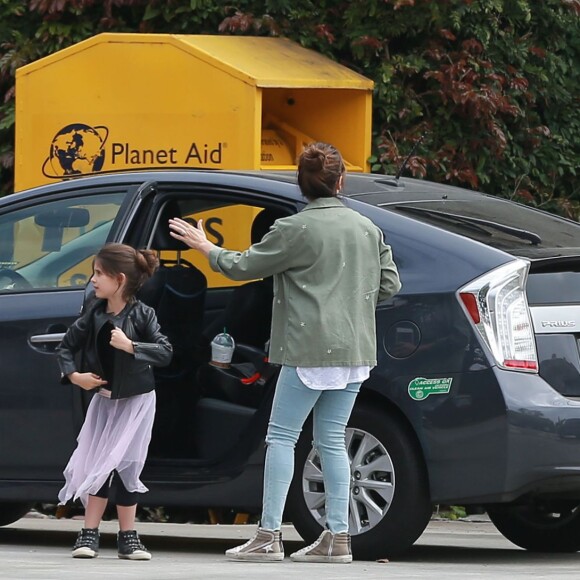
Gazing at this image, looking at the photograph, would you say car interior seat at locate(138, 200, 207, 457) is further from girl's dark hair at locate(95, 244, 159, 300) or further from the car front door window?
girl's dark hair at locate(95, 244, 159, 300)

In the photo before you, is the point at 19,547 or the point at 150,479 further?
the point at 19,547

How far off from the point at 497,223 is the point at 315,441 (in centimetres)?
126

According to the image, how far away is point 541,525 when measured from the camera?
7.38 metres

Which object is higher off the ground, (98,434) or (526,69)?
(526,69)

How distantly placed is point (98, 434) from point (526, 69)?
20.0ft

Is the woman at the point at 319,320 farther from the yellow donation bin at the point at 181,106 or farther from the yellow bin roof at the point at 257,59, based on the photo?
the yellow bin roof at the point at 257,59

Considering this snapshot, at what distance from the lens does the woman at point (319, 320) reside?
240 inches

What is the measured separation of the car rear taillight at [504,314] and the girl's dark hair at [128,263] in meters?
1.20

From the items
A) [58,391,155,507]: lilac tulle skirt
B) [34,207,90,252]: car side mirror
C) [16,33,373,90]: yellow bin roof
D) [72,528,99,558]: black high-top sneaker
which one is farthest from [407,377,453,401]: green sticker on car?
[16,33,373,90]: yellow bin roof

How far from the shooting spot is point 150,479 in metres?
6.70

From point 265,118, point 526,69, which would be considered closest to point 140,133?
point 265,118

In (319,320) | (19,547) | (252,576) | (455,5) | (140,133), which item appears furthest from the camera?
(455,5)

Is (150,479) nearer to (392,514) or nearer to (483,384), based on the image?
(392,514)

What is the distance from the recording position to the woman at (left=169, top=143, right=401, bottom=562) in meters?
6.10
